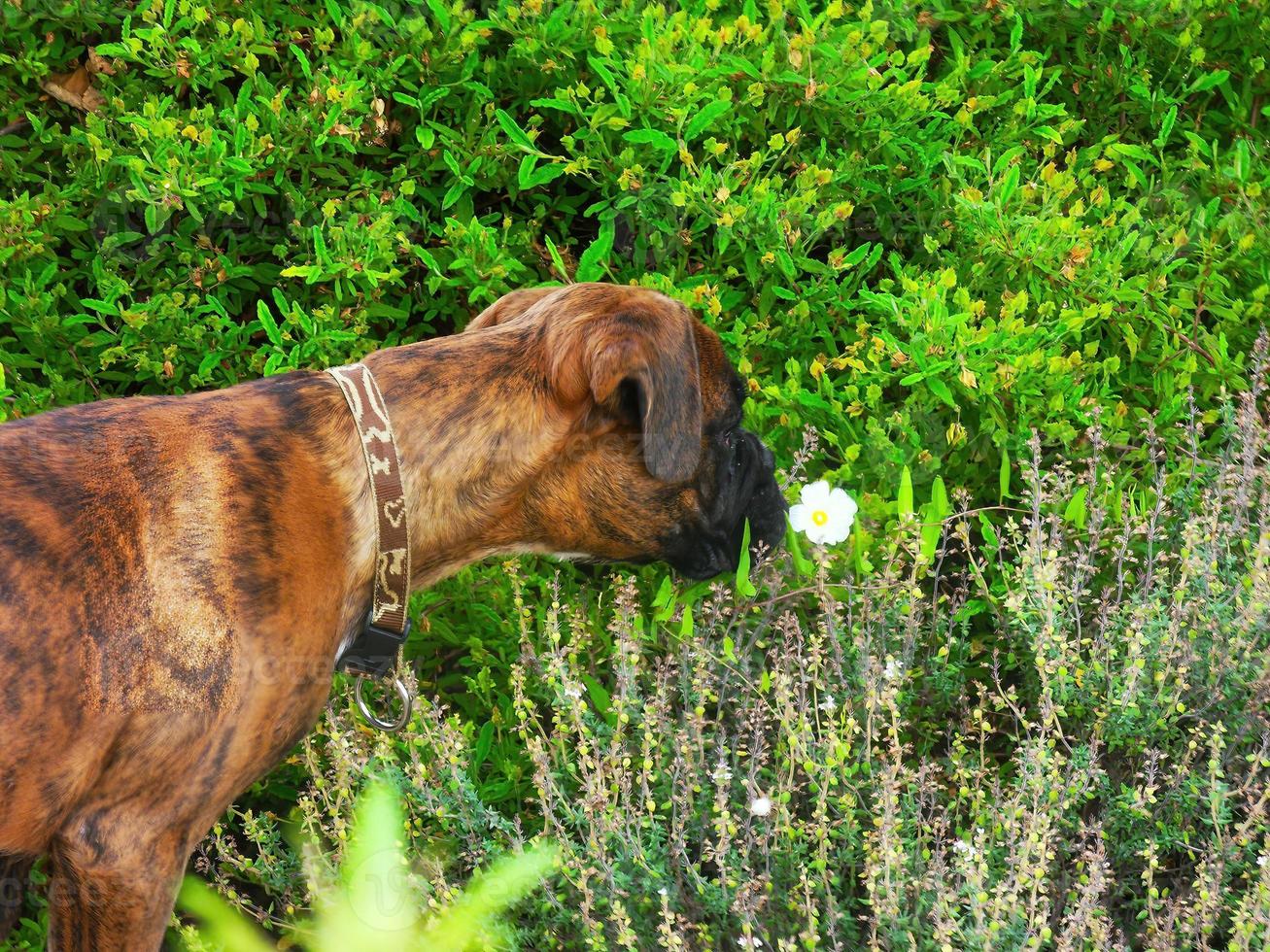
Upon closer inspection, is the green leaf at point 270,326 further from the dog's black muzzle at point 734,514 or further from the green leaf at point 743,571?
the green leaf at point 743,571

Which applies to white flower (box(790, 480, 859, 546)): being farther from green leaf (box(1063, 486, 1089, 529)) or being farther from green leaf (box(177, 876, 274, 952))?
green leaf (box(177, 876, 274, 952))

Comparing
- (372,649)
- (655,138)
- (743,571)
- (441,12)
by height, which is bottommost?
(743,571)

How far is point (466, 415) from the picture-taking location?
3324 millimetres

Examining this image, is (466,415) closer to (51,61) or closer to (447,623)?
(447,623)

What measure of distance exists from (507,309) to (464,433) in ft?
1.98

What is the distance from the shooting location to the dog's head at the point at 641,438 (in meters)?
3.29

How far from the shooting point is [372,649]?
3293mm

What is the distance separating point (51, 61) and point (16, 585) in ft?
9.25

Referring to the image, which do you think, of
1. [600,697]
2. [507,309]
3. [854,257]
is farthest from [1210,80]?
[600,697]

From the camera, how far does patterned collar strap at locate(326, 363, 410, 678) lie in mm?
3189

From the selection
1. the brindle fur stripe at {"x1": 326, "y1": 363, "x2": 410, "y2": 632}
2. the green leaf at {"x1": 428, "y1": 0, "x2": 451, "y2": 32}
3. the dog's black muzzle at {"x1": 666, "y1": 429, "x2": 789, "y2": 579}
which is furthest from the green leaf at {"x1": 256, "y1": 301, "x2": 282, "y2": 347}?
the dog's black muzzle at {"x1": 666, "y1": 429, "x2": 789, "y2": 579}

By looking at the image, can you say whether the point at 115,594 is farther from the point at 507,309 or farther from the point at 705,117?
the point at 705,117

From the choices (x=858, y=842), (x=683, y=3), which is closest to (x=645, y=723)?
(x=858, y=842)

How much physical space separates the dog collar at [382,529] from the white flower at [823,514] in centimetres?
128
